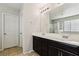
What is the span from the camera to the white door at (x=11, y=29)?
2.78 meters

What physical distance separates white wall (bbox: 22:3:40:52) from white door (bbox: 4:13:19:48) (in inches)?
9.7

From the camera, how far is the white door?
9.13 ft

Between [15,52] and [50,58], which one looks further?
[15,52]

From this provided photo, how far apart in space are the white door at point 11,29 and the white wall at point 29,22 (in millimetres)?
246

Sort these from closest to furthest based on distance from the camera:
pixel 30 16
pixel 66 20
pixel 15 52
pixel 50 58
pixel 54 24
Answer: pixel 50 58 → pixel 66 20 → pixel 54 24 → pixel 15 52 → pixel 30 16

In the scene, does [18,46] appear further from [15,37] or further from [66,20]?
[66,20]

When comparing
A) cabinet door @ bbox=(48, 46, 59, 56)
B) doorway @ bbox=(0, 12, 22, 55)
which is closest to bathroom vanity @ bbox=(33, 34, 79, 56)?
cabinet door @ bbox=(48, 46, 59, 56)

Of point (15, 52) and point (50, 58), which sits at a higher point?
point (50, 58)

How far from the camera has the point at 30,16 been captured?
→ 2861mm

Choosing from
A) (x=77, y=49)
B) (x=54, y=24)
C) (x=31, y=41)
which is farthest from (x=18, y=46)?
(x=77, y=49)

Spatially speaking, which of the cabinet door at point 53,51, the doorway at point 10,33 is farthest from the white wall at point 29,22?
the cabinet door at point 53,51

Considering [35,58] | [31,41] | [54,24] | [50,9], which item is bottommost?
[31,41]

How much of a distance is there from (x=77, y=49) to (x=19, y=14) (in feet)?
6.85

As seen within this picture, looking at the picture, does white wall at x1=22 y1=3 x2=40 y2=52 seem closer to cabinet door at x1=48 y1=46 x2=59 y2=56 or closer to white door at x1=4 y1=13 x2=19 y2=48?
white door at x1=4 y1=13 x2=19 y2=48
